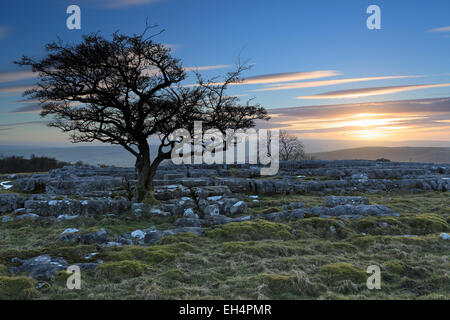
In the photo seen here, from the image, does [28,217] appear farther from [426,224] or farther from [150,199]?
[426,224]

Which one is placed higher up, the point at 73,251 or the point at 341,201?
the point at 341,201

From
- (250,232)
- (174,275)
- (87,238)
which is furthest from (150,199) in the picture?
(174,275)

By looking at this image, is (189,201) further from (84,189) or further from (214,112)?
Answer: (84,189)

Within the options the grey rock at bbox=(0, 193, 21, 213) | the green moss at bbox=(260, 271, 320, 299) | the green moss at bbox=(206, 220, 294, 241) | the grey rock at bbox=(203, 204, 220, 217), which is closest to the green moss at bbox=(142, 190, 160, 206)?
the grey rock at bbox=(203, 204, 220, 217)

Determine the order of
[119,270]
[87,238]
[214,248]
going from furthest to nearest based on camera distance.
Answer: [87,238] < [214,248] < [119,270]

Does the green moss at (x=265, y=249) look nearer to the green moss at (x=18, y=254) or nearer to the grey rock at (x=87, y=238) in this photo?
the grey rock at (x=87, y=238)

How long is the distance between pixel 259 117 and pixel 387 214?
10.2 meters

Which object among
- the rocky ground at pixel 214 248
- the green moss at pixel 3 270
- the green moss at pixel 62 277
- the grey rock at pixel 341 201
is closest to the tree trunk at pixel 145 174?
the rocky ground at pixel 214 248

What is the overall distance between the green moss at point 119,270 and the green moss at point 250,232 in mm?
4912

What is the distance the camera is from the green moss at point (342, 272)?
9.91 metres

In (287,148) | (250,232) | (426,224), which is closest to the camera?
(250,232)

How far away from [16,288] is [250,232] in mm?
9375

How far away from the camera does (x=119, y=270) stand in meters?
10.5

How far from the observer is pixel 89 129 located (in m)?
21.1
